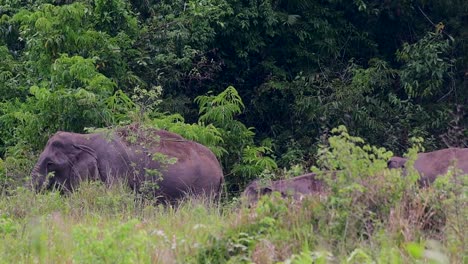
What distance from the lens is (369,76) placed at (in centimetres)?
1623

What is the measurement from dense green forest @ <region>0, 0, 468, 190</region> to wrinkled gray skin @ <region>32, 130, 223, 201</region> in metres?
1.00

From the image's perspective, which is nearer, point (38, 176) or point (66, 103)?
point (38, 176)

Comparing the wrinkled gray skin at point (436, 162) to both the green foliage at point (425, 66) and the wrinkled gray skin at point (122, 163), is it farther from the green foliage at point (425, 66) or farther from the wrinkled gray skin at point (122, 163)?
the green foliage at point (425, 66)

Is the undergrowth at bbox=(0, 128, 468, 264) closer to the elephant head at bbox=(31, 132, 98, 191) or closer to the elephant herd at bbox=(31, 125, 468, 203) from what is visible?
the elephant herd at bbox=(31, 125, 468, 203)

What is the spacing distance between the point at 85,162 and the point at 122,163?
1.65 feet

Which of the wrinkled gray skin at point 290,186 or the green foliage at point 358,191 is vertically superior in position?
the green foliage at point 358,191

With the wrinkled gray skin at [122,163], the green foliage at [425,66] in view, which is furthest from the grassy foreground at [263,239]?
the green foliage at [425,66]

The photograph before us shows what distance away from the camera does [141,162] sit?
1178 centimetres

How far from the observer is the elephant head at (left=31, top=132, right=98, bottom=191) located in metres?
12.0

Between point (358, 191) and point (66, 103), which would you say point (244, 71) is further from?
point (358, 191)

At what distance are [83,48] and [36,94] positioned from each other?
1.67 m

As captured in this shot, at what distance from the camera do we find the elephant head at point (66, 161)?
11984mm

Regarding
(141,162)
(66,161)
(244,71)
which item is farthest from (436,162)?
(244,71)

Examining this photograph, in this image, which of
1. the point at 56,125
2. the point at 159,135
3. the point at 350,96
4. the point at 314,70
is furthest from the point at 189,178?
the point at 314,70
